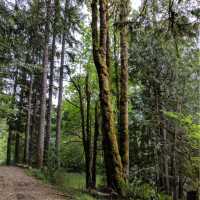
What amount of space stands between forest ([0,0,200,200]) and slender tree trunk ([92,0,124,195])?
2cm

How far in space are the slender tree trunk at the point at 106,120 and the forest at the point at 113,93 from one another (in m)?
0.02

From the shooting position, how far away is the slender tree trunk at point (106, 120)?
5906mm

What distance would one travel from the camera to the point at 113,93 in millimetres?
11391

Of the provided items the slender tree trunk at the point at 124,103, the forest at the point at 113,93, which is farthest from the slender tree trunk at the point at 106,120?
the slender tree trunk at the point at 124,103

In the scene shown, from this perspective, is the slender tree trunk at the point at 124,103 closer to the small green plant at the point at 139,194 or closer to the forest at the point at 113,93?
the forest at the point at 113,93

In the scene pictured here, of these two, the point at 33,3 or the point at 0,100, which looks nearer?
the point at 33,3

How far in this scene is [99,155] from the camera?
52.7ft

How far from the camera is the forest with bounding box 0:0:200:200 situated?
5992 mm

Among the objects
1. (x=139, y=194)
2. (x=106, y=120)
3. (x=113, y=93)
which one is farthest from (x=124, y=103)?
(x=113, y=93)

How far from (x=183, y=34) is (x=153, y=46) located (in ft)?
27.6

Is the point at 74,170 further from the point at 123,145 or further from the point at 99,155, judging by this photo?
the point at 123,145

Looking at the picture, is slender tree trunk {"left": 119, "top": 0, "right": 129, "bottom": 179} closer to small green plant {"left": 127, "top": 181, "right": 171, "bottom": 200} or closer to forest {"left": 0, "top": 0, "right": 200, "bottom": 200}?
forest {"left": 0, "top": 0, "right": 200, "bottom": 200}

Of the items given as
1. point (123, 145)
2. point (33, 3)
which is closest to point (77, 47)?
point (33, 3)

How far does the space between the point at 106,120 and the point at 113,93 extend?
5321mm
